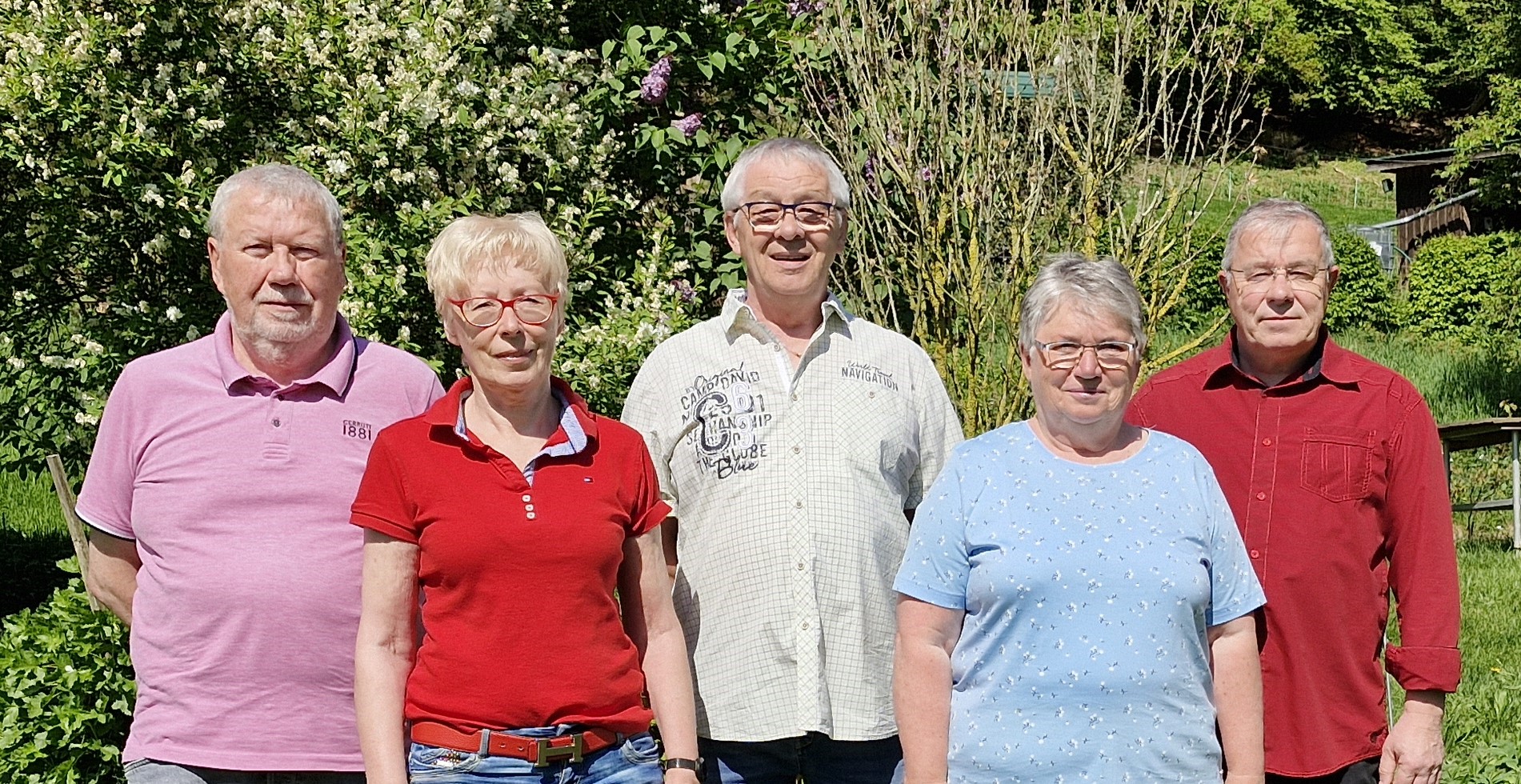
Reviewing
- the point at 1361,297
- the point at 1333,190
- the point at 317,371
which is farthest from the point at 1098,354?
the point at 1333,190

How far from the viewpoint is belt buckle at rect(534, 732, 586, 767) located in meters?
2.59

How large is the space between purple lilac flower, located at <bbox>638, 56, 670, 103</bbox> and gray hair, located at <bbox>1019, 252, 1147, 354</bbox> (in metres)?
3.53

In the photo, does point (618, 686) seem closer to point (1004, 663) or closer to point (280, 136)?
point (1004, 663)

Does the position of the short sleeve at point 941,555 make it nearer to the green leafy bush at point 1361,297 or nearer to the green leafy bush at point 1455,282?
the green leafy bush at point 1455,282

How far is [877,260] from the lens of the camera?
6.85 m

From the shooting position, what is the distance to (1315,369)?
121 inches

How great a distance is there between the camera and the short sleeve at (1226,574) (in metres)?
2.65

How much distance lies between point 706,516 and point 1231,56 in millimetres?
5638

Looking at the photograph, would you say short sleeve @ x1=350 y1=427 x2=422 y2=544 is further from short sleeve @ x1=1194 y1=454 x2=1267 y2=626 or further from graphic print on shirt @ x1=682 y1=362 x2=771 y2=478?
short sleeve @ x1=1194 y1=454 x2=1267 y2=626

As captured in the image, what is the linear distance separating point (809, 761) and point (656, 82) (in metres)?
3.63

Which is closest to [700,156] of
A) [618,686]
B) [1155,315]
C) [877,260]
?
[877,260]

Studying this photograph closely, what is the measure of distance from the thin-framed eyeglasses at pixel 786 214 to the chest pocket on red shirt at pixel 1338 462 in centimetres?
104

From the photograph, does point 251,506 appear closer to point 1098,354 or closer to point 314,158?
point 1098,354

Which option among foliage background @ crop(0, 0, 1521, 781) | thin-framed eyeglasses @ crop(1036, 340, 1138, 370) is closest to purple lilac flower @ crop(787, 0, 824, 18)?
foliage background @ crop(0, 0, 1521, 781)
